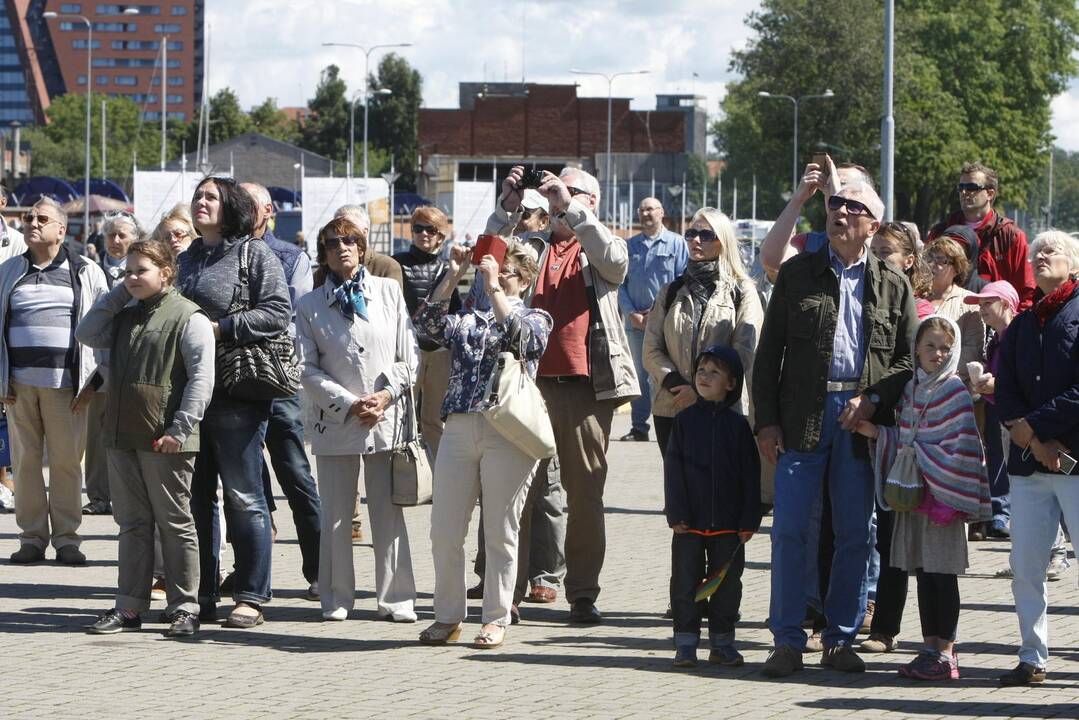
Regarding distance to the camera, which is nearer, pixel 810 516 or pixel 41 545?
pixel 810 516

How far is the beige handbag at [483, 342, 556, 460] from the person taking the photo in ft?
25.9

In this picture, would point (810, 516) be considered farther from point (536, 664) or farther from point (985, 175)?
point (985, 175)

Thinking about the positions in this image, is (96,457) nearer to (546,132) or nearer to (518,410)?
(518,410)

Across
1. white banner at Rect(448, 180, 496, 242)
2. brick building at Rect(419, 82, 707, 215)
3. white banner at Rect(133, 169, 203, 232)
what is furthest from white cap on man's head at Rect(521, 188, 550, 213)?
brick building at Rect(419, 82, 707, 215)

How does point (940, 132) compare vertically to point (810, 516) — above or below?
above

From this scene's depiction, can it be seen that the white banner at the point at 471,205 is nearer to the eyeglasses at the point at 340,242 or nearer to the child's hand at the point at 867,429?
the eyeglasses at the point at 340,242

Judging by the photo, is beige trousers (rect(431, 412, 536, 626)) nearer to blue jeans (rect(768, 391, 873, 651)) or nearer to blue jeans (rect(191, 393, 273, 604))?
blue jeans (rect(191, 393, 273, 604))

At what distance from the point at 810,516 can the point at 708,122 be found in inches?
5994

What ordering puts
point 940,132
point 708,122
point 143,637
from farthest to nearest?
1. point 708,122
2. point 940,132
3. point 143,637

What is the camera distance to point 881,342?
7.54 m

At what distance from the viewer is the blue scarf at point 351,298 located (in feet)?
28.2

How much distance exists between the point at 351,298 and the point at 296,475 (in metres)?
1.29

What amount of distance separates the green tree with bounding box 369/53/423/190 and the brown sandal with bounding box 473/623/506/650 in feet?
440

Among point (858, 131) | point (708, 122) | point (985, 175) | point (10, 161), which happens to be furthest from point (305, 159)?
point (985, 175)
